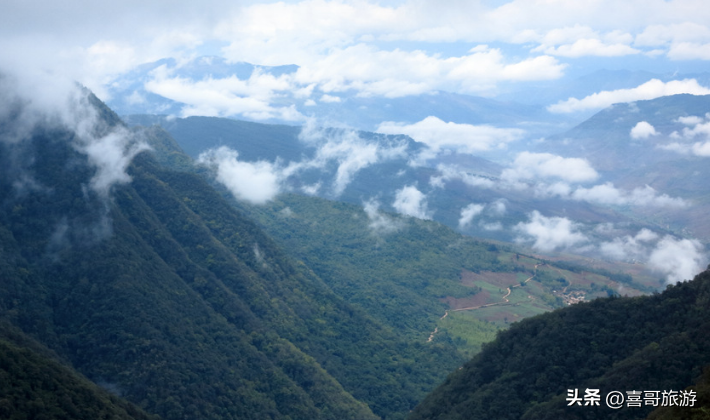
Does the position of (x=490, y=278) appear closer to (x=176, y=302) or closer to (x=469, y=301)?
(x=469, y=301)

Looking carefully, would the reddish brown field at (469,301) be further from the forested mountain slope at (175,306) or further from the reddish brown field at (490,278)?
the forested mountain slope at (175,306)

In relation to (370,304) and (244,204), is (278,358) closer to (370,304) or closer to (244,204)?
(370,304)

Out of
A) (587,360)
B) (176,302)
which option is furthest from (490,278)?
(587,360)

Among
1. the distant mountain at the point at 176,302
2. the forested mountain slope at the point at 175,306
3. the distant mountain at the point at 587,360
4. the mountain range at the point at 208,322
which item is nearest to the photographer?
the distant mountain at the point at 587,360

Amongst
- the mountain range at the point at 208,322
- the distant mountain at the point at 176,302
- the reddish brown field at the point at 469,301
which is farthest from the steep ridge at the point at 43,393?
the reddish brown field at the point at 469,301

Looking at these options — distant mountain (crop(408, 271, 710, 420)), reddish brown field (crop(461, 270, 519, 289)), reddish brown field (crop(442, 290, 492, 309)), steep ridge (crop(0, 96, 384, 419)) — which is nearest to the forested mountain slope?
steep ridge (crop(0, 96, 384, 419))

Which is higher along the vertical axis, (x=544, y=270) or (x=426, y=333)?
(x=544, y=270)

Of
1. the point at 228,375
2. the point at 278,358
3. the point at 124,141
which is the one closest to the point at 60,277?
the point at 228,375

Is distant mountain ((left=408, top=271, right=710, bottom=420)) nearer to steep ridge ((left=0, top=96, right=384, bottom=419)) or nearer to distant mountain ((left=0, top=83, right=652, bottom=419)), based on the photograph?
steep ridge ((left=0, top=96, right=384, bottom=419))

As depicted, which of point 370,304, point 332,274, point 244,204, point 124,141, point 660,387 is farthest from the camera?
point 244,204
